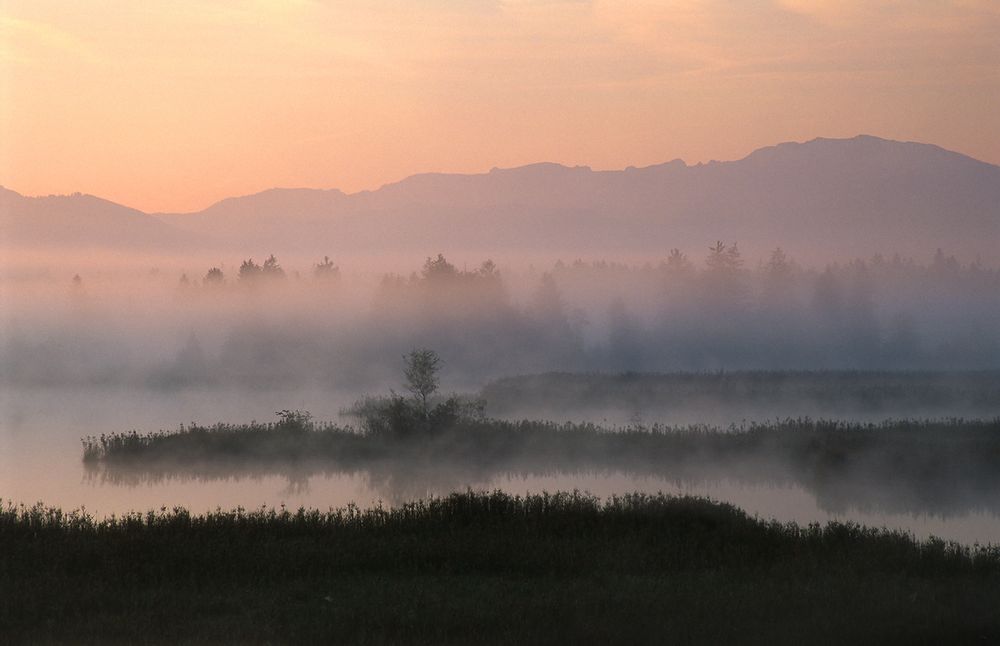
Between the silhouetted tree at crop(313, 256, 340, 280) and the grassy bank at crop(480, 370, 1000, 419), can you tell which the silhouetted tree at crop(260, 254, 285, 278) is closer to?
the silhouetted tree at crop(313, 256, 340, 280)

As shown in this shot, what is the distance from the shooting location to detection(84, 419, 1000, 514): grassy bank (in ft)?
132

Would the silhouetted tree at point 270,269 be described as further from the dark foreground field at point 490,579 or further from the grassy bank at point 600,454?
the dark foreground field at point 490,579

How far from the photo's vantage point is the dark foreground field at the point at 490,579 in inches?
639

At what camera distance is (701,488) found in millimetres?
37938

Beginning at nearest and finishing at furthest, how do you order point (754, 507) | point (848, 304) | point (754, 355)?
1. point (754, 507)
2. point (754, 355)
3. point (848, 304)

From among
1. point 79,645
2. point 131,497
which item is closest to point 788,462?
point 131,497

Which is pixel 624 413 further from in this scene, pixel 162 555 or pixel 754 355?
pixel 754 355

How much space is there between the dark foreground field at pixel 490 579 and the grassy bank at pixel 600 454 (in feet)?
44.8

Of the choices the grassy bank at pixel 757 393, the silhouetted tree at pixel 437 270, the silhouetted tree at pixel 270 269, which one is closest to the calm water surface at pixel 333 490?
the grassy bank at pixel 757 393

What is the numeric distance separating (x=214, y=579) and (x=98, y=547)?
3.03 m

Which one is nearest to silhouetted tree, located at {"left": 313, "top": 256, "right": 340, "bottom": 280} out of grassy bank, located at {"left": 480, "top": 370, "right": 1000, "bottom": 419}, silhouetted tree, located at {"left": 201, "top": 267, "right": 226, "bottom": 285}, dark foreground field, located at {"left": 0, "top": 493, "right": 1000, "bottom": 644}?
silhouetted tree, located at {"left": 201, "top": 267, "right": 226, "bottom": 285}

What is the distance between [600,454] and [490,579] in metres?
25.7

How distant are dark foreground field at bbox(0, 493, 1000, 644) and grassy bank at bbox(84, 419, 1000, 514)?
13651 millimetres

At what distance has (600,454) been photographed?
44.9 metres
